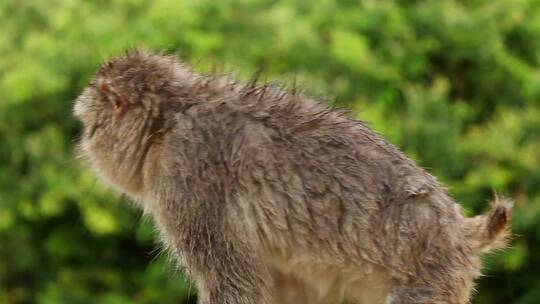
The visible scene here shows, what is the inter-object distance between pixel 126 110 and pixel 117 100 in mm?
38

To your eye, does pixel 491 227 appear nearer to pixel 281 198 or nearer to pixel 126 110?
pixel 281 198

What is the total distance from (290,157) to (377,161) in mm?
227

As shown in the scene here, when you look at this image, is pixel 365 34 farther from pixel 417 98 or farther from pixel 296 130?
pixel 296 130

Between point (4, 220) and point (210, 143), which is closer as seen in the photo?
point (210, 143)

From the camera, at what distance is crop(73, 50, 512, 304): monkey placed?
2.51 metres

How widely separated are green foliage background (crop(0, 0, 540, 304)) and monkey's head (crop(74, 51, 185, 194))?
3278mm

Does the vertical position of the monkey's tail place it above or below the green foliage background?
above

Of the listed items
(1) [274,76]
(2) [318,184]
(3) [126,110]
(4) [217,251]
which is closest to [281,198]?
(2) [318,184]

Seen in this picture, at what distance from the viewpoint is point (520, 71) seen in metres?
6.88

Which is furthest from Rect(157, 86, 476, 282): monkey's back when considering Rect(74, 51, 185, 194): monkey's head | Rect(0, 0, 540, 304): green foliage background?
Rect(0, 0, 540, 304): green foliage background

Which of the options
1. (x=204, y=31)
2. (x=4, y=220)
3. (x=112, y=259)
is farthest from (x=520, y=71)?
(x=4, y=220)

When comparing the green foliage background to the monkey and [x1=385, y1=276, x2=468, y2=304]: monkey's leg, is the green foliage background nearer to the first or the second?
the monkey

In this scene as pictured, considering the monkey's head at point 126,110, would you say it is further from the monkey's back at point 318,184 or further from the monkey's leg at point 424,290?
the monkey's leg at point 424,290

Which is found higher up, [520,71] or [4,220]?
[520,71]
